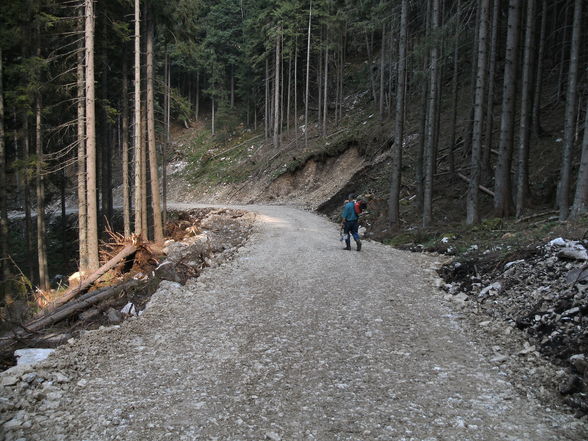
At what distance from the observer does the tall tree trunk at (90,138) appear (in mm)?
11453

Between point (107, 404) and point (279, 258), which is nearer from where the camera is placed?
point (107, 404)

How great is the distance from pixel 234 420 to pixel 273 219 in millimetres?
16491

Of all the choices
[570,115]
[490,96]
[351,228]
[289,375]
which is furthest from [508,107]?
[289,375]

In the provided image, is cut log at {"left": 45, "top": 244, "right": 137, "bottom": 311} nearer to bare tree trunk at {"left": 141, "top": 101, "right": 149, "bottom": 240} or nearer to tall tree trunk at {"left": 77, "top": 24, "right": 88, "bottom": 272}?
tall tree trunk at {"left": 77, "top": 24, "right": 88, "bottom": 272}

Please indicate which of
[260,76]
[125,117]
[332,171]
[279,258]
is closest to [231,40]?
[260,76]

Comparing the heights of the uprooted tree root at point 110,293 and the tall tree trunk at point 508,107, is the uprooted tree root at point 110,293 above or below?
below

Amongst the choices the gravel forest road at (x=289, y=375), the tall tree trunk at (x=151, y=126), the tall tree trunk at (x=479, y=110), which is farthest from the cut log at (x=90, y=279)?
the tall tree trunk at (x=479, y=110)

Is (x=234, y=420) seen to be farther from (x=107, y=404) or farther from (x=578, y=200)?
(x=578, y=200)

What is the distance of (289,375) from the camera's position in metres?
4.65

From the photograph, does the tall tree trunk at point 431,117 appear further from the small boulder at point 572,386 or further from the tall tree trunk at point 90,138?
the tall tree trunk at point 90,138

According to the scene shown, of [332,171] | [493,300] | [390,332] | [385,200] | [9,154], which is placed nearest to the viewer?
[390,332]

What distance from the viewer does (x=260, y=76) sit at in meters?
45.5

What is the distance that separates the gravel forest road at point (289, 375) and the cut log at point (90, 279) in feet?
8.24

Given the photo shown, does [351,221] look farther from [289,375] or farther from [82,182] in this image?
[82,182]
